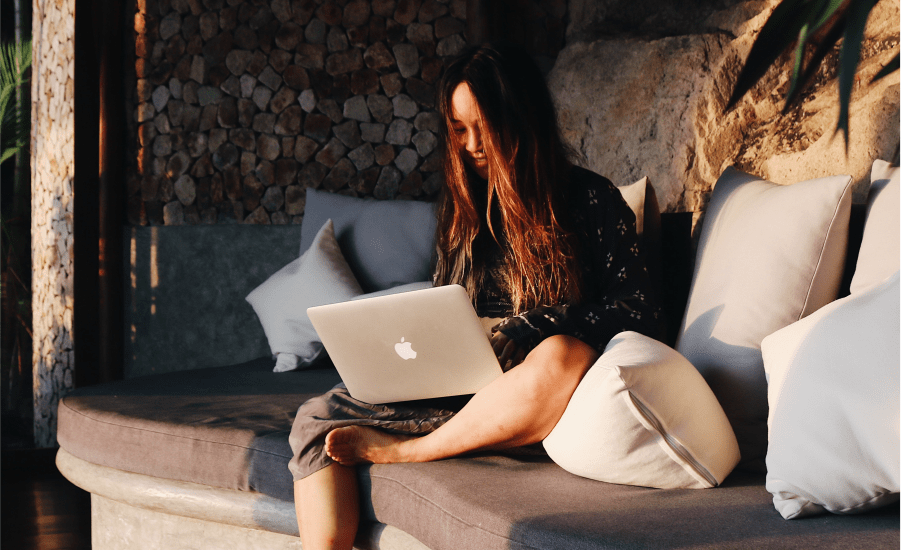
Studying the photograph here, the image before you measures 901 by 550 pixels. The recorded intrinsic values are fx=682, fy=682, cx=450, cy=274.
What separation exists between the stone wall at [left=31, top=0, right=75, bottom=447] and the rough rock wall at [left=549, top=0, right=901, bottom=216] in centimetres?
198

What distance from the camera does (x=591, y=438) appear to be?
1.05m

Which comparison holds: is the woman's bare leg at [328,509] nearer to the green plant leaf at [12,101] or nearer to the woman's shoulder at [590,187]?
the woman's shoulder at [590,187]

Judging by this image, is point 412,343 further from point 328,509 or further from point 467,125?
point 467,125

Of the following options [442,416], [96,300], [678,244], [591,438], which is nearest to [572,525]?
[591,438]

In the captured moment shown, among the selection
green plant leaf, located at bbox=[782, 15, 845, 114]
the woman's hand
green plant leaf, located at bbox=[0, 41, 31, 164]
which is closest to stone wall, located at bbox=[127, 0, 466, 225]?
green plant leaf, located at bbox=[0, 41, 31, 164]

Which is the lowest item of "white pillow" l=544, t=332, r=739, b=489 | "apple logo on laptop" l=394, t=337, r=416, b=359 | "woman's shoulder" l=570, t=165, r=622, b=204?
"white pillow" l=544, t=332, r=739, b=489

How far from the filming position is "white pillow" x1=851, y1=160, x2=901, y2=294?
1.09 meters

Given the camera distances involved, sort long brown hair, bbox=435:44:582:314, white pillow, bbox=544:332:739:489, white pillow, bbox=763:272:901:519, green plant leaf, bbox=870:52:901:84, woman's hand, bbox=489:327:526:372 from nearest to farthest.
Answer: green plant leaf, bbox=870:52:901:84 → white pillow, bbox=763:272:901:519 → white pillow, bbox=544:332:739:489 → woman's hand, bbox=489:327:526:372 → long brown hair, bbox=435:44:582:314

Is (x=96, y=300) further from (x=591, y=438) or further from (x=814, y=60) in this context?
(x=814, y=60)

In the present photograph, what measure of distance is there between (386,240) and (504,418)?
3.79 feet

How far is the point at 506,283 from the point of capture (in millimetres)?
1542

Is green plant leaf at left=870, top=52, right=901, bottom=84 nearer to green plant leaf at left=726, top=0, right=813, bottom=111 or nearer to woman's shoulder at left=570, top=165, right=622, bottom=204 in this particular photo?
green plant leaf at left=726, top=0, right=813, bottom=111

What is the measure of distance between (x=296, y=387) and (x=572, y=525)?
3.69 ft

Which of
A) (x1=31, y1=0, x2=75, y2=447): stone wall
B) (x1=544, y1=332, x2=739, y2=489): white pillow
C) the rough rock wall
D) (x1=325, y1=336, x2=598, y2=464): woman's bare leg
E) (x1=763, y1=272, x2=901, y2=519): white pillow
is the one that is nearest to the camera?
(x1=763, y1=272, x2=901, y2=519): white pillow
